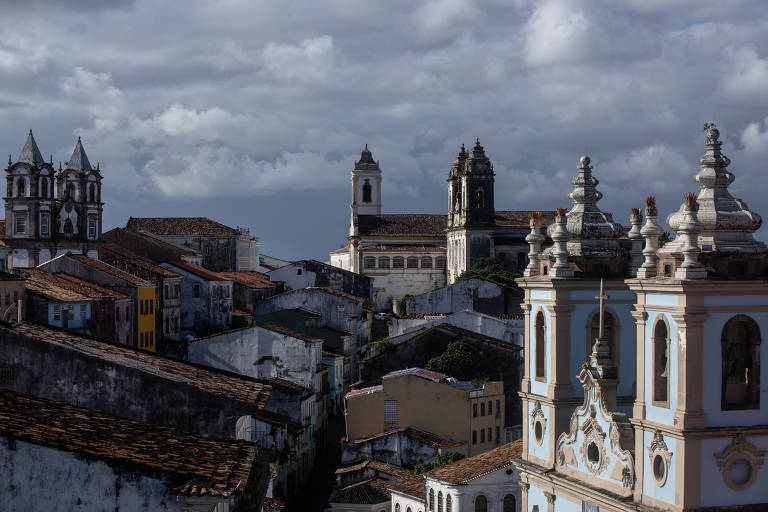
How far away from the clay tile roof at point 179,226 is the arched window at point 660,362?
210ft

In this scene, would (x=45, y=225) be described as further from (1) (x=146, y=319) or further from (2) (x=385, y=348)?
(2) (x=385, y=348)

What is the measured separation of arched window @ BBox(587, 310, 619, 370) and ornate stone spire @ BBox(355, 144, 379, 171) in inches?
3984

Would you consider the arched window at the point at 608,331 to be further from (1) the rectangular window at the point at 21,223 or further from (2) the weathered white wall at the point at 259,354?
(1) the rectangular window at the point at 21,223

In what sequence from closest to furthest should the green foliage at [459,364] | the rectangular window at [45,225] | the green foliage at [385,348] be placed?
1. the green foliage at [459,364]
2. the green foliage at [385,348]
3. the rectangular window at [45,225]

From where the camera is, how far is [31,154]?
2456 inches

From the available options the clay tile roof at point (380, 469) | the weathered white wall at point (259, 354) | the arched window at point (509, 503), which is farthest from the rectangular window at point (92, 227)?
the arched window at point (509, 503)

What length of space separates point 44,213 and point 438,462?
1124 inches

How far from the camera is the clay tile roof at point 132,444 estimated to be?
12383 millimetres

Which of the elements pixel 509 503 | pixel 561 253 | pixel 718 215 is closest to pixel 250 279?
pixel 509 503

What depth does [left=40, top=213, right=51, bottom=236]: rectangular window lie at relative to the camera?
200 ft

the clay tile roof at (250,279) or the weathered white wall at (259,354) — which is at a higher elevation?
the clay tile roof at (250,279)

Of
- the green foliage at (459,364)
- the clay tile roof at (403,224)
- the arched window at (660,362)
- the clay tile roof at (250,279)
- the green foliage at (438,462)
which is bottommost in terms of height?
the green foliage at (438,462)

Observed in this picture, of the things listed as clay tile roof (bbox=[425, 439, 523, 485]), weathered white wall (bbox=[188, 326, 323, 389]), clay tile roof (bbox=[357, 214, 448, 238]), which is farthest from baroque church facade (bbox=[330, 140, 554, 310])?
clay tile roof (bbox=[425, 439, 523, 485])

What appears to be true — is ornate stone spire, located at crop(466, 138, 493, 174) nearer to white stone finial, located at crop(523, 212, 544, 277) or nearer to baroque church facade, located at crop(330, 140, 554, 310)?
baroque church facade, located at crop(330, 140, 554, 310)
